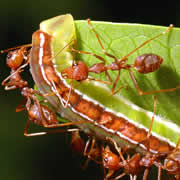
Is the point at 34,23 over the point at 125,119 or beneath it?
over

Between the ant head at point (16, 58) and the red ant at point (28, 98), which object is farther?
the ant head at point (16, 58)

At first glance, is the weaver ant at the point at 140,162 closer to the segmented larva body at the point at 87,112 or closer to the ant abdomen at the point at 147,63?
the segmented larva body at the point at 87,112

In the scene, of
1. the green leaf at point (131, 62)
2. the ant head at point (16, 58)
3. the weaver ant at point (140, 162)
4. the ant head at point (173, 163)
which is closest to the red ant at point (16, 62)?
the ant head at point (16, 58)

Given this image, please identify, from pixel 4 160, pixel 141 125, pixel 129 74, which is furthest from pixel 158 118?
pixel 4 160

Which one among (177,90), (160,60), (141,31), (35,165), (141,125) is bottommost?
(35,165)

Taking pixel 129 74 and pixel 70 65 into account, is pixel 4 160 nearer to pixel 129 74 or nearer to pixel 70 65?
pixel 70 65

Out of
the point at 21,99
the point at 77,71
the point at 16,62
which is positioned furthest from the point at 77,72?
the point at 21,99

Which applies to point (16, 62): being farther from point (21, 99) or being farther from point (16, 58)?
point (21, 99)
